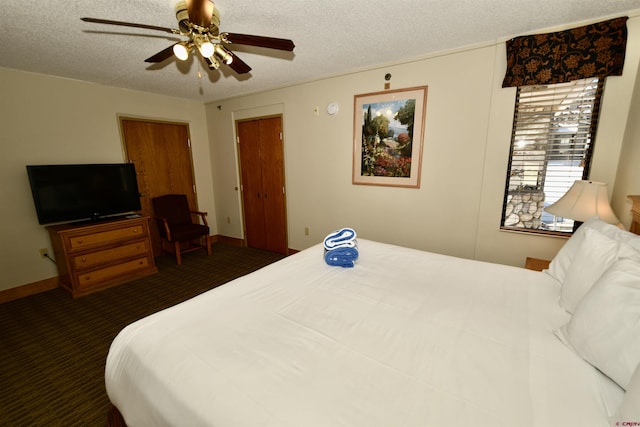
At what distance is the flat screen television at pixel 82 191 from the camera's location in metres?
2.87

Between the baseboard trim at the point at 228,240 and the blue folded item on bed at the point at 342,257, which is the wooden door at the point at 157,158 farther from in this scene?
the blue folded item on bed at the point at 342,257

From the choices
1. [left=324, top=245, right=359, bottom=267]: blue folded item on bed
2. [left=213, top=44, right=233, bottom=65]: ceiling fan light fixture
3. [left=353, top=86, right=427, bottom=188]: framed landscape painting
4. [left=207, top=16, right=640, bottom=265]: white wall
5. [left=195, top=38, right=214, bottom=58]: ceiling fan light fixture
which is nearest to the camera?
[left=195, top=38, right=214, bottom=58]: ceiling fan light fixture

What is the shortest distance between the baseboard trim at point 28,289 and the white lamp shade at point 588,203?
5305 mm

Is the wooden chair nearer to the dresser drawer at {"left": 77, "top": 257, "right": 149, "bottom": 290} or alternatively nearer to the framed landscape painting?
the dresser drawer at {"left": 77, "top": 257, "right": 149, "bottom": 290}

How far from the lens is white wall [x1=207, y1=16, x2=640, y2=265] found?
2.36m

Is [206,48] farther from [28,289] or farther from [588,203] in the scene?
[28,289]

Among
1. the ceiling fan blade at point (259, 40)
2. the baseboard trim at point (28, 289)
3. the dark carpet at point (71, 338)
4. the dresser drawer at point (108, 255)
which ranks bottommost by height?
the dark carpet at point (71, 338)

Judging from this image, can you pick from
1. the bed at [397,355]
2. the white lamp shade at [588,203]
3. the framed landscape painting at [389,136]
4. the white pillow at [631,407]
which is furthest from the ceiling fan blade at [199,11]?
the white lamp shade at [588,203]

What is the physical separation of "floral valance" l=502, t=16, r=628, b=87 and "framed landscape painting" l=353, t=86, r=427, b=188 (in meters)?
0.78

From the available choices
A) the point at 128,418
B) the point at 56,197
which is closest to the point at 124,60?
the point at 56,197

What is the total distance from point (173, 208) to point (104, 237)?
1153mm

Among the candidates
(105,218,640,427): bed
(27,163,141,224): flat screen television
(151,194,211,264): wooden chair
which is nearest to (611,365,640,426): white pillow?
(105,218,640,427): bed

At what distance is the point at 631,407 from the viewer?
66cm

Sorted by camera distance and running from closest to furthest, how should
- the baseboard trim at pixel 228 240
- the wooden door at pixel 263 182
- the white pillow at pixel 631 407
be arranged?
1. the white pillow at pixel 631 407
2. the wooden door at pixel 263 182
3. the baseboard trim at pixel 228 240
